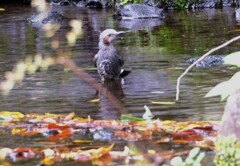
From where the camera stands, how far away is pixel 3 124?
15.5 feet

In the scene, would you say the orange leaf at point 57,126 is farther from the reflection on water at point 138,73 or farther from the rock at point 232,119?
the rock at point 232,119

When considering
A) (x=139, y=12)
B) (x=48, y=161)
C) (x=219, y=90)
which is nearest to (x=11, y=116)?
(x=48, y=161)

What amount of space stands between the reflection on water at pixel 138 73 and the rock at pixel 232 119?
220cm

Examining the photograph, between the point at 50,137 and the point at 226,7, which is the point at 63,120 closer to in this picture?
the point at 50,137

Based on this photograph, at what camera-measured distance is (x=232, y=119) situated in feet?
8.10

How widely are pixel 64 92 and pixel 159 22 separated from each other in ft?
30.3

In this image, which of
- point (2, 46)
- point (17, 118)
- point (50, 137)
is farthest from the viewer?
point (2, 46)

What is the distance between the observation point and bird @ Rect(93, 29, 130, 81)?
25.7 feet

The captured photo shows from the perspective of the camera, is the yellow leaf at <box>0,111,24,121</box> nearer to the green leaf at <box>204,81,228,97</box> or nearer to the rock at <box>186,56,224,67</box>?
the green leaf at <box>204,81,228,97</box>

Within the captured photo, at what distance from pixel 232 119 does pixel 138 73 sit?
5.45m

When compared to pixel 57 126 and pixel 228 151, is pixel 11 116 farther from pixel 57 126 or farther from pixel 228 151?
pixel 228 151

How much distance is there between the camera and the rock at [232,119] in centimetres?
242

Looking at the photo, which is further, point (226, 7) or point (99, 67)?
point (226, 7)

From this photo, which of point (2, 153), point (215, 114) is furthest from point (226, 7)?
point (2, 153)
